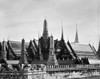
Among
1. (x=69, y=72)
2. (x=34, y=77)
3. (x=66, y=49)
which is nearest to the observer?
(x=34, y=77)

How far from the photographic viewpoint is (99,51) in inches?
3477

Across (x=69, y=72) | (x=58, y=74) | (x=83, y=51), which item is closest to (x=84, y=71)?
(x=69, y=72)

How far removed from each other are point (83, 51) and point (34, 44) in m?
14.7

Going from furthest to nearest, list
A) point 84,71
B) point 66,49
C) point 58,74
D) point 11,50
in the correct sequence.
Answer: point 11,50 < point 66,49 < point 84,71 < point 58,74

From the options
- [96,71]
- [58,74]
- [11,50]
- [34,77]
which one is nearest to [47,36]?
[11,50]

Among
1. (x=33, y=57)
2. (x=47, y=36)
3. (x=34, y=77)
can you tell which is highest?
(x=47, y=36)

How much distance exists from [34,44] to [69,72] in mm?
23731

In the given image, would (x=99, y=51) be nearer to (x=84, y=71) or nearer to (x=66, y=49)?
(x=66, y=49)

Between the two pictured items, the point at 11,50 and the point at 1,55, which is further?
the point at 11,50

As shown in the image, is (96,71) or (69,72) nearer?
(69,72)

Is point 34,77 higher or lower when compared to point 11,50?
lower

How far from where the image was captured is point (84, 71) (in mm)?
58625

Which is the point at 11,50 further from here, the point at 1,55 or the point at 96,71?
the point at 96,71

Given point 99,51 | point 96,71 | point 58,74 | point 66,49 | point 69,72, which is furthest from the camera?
point 99,51
